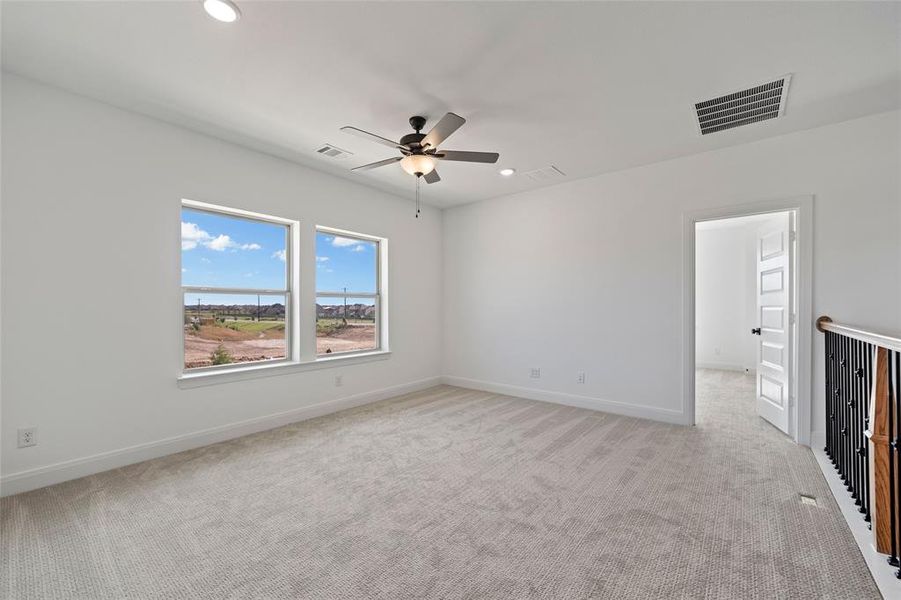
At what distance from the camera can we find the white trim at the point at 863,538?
1.61m

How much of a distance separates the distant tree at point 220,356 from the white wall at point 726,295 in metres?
7.50

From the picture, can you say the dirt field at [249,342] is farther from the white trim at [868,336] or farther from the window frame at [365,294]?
the white trim at [868,336]

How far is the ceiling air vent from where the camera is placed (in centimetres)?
265

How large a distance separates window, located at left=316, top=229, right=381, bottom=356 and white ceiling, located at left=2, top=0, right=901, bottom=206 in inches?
62.4

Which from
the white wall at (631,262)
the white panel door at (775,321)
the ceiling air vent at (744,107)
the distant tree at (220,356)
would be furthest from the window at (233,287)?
the white panel door at (775,321)

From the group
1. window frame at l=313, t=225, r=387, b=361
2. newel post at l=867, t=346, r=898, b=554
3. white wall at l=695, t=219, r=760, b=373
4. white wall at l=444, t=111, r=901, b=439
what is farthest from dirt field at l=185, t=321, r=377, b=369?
white wall at l=695, t=219, r=760, b=373

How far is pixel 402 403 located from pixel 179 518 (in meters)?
2.72

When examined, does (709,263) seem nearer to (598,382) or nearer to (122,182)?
(598,382)

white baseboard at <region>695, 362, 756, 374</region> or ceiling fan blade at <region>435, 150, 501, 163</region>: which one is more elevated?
ceiling fan blade at <region>435, 150, 501, 163</region>

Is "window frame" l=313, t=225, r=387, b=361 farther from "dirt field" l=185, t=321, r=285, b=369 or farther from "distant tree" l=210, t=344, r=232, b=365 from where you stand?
"distant tree" l=210, t=344, r=232, b=365

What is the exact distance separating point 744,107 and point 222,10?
352cm

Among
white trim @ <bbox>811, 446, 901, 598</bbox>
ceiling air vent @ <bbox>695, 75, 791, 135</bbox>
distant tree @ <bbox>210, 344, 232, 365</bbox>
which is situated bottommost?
white trim @ <bbox>811, 446, 901, 598</bbox>

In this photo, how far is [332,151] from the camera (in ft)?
12.2

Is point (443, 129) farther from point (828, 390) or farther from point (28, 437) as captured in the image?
point (828, 390)
